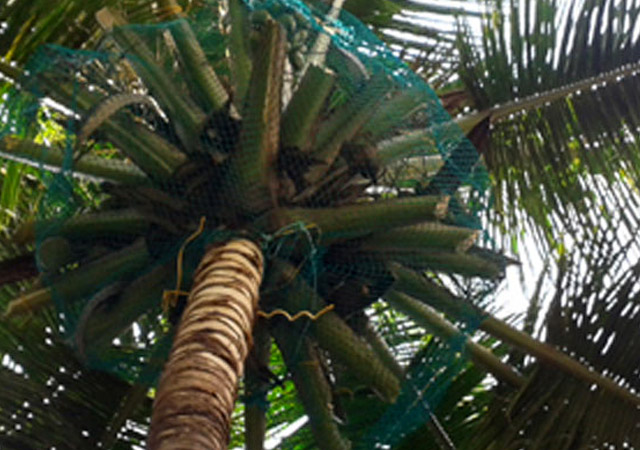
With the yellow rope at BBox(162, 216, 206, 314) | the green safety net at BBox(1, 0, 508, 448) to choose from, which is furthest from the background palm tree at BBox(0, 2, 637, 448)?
the yellow rope at BBox(162, 216, 206, 314)

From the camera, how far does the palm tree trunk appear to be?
2.02 meters

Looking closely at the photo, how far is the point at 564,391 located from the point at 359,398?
2.43 feet

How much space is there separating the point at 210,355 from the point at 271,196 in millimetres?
870

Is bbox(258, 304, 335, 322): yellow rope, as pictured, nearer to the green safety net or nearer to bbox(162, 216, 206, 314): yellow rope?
the green safety net

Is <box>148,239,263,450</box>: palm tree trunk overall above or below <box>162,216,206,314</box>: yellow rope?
below

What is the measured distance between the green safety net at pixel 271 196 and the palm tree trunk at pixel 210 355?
0.24 meters

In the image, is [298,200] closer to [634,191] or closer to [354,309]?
[354,309]

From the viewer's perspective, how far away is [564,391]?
380cm

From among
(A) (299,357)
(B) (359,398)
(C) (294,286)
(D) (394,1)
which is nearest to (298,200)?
(C) (294,286)

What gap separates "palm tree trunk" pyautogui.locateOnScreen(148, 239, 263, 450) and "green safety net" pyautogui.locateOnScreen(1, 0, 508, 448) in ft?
0.78

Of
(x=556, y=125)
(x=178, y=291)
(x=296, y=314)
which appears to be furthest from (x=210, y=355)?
(x=556, y=125)

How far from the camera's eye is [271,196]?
307cm

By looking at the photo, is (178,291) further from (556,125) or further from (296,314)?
(556,125)

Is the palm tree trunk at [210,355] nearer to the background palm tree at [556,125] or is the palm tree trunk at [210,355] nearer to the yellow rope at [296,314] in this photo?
the yellow rope at [296,314]
